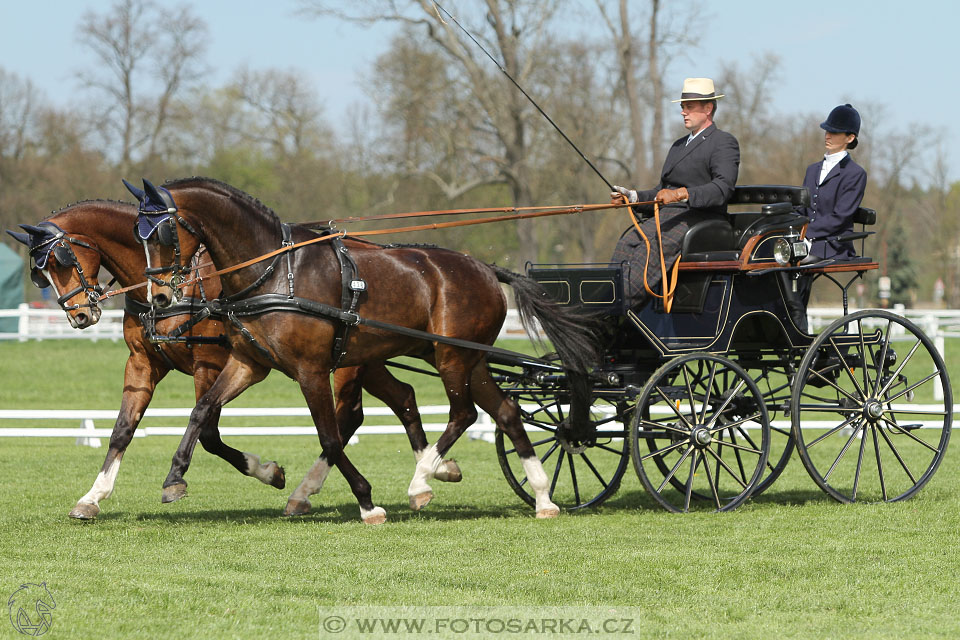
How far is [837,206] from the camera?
805cm

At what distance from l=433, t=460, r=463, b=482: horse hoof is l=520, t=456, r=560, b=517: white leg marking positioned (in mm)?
515

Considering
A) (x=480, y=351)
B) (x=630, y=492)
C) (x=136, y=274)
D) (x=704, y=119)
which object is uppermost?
(x=704, y=119)

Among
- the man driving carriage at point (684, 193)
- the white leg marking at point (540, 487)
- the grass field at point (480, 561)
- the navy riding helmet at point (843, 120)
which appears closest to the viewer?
the grass field at point (480, 561)

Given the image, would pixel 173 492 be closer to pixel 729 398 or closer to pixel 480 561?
pixel 480 561

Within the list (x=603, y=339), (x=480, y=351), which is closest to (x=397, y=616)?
(x=480, y=351)

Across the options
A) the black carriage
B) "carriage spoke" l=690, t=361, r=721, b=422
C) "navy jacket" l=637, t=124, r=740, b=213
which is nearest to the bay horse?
the black carriage

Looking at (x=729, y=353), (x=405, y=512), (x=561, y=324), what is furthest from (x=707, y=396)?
(x=405, y=512)

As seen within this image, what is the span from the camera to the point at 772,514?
7.40m

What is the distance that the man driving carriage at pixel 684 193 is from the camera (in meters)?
7.54

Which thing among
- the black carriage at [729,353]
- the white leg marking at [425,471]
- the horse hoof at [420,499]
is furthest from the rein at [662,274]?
the horse hoof at [420,499]

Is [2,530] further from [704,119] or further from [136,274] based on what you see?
[704,119]

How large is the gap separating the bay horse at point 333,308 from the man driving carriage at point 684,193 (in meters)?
0.56

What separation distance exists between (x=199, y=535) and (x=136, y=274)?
1742 millimetres

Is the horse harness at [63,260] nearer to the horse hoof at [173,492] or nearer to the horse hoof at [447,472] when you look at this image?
the horse hoof at [173,492]
